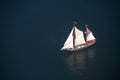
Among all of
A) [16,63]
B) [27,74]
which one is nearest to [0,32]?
[16,63]

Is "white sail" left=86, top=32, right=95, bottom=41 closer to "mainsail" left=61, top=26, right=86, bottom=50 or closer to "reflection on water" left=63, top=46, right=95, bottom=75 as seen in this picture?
"mainsail" left=61, top=26, right=86, bottom=50

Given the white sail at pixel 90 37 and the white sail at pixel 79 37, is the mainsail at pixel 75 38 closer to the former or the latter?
the white sail at pixel 79 37

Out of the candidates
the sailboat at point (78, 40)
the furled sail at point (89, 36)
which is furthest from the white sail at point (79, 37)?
the furled sail at point (89, 36)

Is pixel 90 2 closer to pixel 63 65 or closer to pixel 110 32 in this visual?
pixel 110 32

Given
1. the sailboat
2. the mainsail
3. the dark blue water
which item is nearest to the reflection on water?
the dark blue water

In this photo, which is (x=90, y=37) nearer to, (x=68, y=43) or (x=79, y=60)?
(x=68, y=43)
